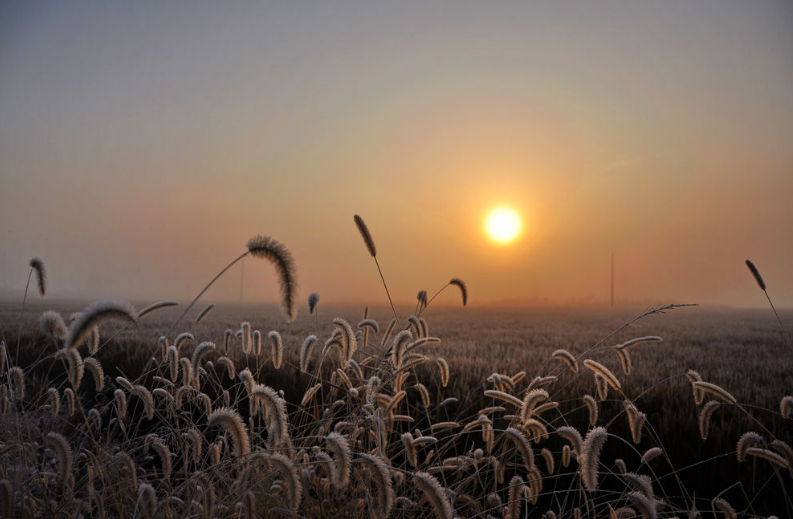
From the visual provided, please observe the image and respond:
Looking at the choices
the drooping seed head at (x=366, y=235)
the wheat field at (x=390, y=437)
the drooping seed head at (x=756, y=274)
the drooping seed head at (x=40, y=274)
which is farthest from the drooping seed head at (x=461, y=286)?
the drooping seed head at (x=40, y=274)

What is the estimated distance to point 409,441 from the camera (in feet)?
8.00

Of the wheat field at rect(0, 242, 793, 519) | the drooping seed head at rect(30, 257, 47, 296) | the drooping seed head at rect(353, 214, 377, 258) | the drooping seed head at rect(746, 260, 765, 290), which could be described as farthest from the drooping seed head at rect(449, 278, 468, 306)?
the drooping seed head at rect(30, 257, 47, 296)

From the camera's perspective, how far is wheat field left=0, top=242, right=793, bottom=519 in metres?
2.31

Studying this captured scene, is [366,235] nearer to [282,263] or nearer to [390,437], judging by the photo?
[282,263]

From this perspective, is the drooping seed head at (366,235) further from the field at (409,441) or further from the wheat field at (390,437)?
the field at (409,441)

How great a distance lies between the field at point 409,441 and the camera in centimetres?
245

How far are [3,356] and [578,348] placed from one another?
28.0ft

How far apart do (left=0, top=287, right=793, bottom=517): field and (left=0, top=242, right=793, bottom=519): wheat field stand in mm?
20

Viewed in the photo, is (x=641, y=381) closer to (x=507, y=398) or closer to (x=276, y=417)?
(x=507, y=398)

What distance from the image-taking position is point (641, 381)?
6250mm

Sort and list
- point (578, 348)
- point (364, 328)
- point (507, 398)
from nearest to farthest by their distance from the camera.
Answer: point (507, 398) < point (364, 328) < point (578, 348)

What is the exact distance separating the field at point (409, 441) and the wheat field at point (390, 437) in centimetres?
2

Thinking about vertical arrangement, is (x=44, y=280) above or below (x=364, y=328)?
above

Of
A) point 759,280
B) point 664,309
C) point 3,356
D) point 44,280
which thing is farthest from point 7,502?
point 759,280
